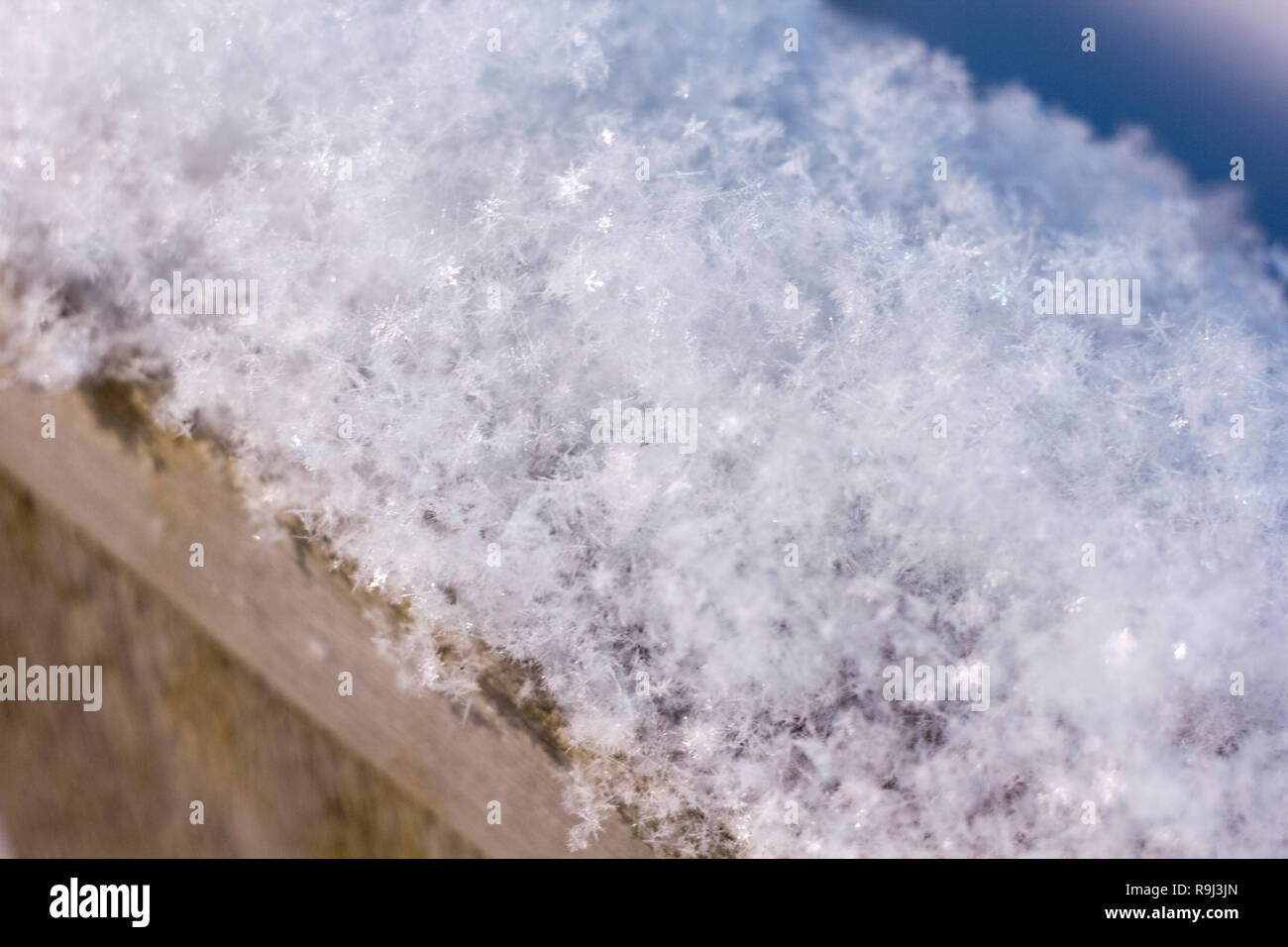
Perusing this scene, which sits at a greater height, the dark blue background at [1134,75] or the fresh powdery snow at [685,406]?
the dark blue background at [1134,75]

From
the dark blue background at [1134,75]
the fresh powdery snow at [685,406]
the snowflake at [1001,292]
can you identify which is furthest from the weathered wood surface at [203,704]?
the dark blue background at [1134,75]

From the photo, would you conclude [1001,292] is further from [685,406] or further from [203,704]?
[203,704]

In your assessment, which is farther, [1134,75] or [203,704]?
[1134,75]

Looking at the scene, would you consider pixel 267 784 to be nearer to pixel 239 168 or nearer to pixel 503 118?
pixel 239 168

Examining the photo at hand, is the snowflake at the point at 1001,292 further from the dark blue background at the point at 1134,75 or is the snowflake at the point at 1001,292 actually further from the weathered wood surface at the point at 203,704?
the weathered wood surface at the point at 203,704

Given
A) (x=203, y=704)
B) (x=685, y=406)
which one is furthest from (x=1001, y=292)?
(x=203, y=704)
